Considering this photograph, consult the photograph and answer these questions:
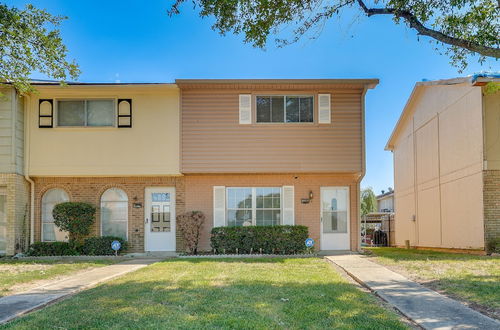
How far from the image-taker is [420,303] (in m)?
6.25

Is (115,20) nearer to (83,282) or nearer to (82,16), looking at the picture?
(82,16)

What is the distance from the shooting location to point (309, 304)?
20.0 ft

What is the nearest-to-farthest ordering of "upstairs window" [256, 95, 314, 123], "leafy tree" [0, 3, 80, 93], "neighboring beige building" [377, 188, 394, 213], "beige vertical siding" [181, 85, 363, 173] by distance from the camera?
"leafy tree" [0, 3, 80, 93], "beige vertical siding" [181, 85, 363, 173], "upstairs window" [256, 95, 314, 123], "neighboring beige building" [377, 188, 394, 213]

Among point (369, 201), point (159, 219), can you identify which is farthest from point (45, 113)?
point (369, 201)

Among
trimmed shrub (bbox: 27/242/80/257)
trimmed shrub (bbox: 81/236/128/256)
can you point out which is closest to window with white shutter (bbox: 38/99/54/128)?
trimmed shrub (bbox: 27/242/80/257)

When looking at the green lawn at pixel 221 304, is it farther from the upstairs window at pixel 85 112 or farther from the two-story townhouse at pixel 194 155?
the upstairs window at pixel 85 112

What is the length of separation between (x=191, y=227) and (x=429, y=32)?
8.88 metres

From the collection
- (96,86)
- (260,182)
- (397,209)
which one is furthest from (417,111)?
(96,86)

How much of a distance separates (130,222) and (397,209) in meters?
14.8

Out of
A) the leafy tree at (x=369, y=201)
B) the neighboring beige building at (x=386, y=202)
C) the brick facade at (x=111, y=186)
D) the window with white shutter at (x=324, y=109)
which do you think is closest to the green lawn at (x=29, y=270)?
the brick facade at (x=111, y=186)

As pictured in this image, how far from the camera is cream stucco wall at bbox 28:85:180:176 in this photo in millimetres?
14336

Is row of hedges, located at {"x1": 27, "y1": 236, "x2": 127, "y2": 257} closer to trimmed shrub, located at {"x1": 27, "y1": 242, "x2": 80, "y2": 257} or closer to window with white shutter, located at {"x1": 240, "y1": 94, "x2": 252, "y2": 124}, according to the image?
trimmed shrub, located at {"x1": 27, "y1": 242, "x2": 80, "y2": 257}

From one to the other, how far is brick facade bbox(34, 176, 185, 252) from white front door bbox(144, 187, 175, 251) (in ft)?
0.51

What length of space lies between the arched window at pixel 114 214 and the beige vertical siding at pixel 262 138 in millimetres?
2332
